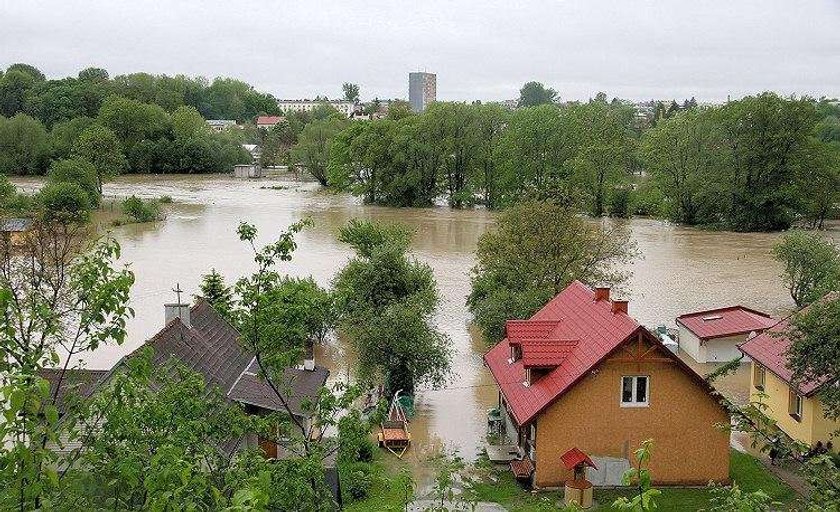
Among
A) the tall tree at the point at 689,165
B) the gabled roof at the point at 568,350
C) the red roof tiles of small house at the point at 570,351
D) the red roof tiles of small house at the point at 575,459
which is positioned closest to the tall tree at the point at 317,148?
the tall tree at the point at 689,165

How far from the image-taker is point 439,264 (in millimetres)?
42594

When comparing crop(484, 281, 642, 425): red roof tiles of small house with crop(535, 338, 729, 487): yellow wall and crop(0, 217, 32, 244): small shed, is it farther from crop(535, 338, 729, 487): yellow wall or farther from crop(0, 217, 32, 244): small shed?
crop(0, 217, 32, 244): small shed

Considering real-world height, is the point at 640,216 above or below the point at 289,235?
below

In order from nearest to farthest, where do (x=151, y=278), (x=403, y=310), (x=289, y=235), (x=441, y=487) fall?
(x=441, y=487)
(x=289, y=235)
(x=403, y=310)
(x=151, y=278)

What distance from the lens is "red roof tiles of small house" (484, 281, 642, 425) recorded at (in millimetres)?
16484

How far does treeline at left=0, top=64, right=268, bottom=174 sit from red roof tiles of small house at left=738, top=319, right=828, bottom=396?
6057 cm

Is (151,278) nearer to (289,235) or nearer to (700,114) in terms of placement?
(289,235)

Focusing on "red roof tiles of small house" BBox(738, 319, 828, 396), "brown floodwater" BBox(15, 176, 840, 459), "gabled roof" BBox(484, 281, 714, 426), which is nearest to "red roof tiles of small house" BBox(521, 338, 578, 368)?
"gabled roof" BBox(484, 281, 714, 426)

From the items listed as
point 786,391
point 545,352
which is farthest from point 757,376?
point 545,352

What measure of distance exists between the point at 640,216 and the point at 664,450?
51123mm

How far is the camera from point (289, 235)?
798cm

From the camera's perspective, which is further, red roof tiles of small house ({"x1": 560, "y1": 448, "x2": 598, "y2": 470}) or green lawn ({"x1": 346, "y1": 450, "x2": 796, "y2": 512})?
red roof tiles of small house ({"x1": 560, "y1": 448, "x2": 598, "y2": 470})

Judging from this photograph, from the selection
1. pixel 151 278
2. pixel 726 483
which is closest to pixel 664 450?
pixel 726 483

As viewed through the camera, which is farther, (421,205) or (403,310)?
(421,205)
